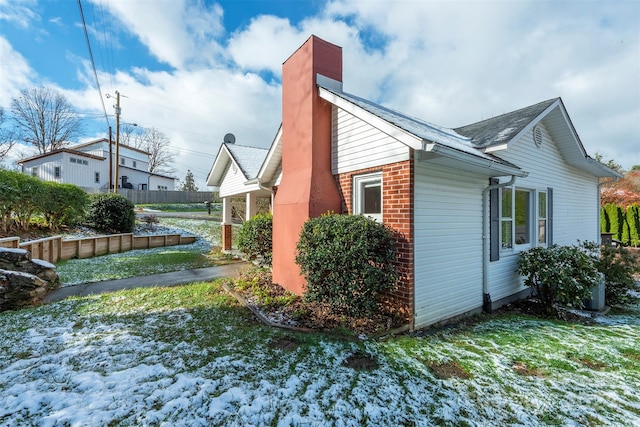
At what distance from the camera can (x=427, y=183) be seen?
465 centimetres

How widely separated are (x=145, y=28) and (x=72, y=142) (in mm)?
36450

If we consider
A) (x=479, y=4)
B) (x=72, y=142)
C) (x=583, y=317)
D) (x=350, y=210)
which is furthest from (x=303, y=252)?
(x=72, y=142)

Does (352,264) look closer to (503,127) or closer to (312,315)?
(312,315)

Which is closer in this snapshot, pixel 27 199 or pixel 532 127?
pixel 532 127

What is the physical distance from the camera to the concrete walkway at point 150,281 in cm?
608

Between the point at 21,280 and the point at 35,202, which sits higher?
the point at 35,202

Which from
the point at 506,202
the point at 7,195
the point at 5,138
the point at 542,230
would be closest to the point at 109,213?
the point at 7,195

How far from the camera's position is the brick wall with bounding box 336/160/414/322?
441 cm

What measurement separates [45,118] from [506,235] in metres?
44.0

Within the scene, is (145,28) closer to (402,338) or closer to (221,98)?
(221,98)

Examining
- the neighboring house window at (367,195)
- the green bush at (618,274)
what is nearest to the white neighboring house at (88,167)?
the neighboring house window at (367,195)

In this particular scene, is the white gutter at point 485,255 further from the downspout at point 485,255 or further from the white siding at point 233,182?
the white siding at point 233,182

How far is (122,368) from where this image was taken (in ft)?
10.1

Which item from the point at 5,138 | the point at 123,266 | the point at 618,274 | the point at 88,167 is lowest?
the point at 123,266
